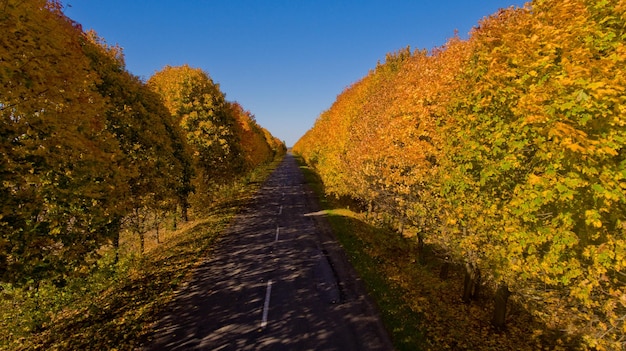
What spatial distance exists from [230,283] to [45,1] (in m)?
11.2

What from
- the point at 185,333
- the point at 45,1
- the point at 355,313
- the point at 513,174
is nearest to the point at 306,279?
the point at 355,313

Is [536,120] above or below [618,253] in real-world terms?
above

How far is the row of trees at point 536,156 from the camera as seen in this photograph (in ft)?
20.1

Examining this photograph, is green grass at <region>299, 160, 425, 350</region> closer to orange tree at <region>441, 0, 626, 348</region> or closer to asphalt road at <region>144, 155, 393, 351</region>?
asphalt road at <region>144, 155, 393, 351</region>

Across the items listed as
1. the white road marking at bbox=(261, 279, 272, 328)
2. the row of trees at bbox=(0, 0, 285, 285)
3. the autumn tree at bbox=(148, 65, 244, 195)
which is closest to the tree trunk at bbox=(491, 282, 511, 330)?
the white road marking at bbox=(261, 279, 272, 328)

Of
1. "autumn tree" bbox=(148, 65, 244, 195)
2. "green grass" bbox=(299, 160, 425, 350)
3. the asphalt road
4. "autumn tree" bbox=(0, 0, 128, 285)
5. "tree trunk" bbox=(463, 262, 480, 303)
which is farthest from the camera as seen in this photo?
"autumn tree" bbox=(148, 65, 244, 195)

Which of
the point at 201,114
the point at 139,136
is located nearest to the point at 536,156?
the point at 139,136

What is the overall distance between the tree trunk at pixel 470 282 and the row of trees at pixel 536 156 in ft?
0.31

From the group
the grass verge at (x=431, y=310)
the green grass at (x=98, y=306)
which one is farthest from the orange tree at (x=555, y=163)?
the green grass at (x=98, y=306)

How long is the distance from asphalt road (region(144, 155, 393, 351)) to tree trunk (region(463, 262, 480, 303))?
4165mm

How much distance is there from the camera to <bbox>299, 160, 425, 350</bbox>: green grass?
9859 millimetres

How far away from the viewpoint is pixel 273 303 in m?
11.4

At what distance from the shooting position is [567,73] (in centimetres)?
653

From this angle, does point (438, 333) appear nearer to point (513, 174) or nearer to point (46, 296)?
point (513, 174)
